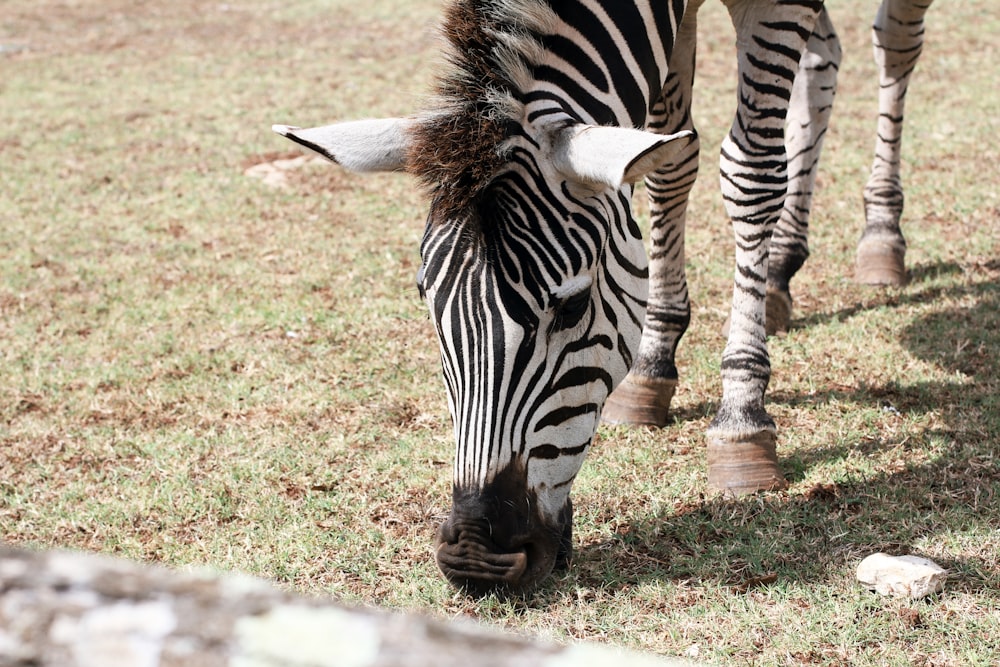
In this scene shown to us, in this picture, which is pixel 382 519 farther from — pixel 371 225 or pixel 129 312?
pixel 371 225

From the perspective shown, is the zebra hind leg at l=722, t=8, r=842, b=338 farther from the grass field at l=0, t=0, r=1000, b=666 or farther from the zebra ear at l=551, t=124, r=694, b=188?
the zebra ear at l=551, t=124, r=694, b=188

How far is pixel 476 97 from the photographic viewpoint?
2885 mm

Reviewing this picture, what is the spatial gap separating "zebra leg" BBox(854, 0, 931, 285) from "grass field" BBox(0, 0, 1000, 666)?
0.68ft

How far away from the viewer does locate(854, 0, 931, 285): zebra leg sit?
594 cm

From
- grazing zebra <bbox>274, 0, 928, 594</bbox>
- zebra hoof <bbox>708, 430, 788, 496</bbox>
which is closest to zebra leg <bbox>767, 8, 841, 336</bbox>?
zebra hoof <bbox>708, 430, 788, 496</bbox>

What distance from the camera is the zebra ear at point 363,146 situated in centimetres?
302

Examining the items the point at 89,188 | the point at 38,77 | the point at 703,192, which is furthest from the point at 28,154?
the point at 703,192

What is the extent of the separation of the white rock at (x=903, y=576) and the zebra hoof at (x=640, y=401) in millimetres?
1424

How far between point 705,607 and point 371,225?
193 inches

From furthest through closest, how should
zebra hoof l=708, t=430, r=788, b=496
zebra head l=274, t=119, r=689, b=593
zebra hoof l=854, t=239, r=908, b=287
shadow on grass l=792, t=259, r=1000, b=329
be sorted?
zebra hoof l=854, t=239, r=908, b=287 < shadow on grass l=792, t=259, r=1000, b=329 < zebra hoof l=708, t=430, r=788, b=496 < zebra head l=274, t=119, r=689, b=593

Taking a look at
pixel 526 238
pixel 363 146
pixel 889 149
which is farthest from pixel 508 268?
pixel 889 149

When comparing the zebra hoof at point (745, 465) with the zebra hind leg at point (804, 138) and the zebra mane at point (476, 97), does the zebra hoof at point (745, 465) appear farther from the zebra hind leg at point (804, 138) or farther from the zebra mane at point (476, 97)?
the zebra hind leg at point (804, 138)

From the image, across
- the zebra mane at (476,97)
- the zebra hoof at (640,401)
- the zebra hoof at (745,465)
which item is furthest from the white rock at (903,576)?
the zebra mane at (476,97)

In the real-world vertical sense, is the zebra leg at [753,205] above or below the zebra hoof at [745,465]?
above
